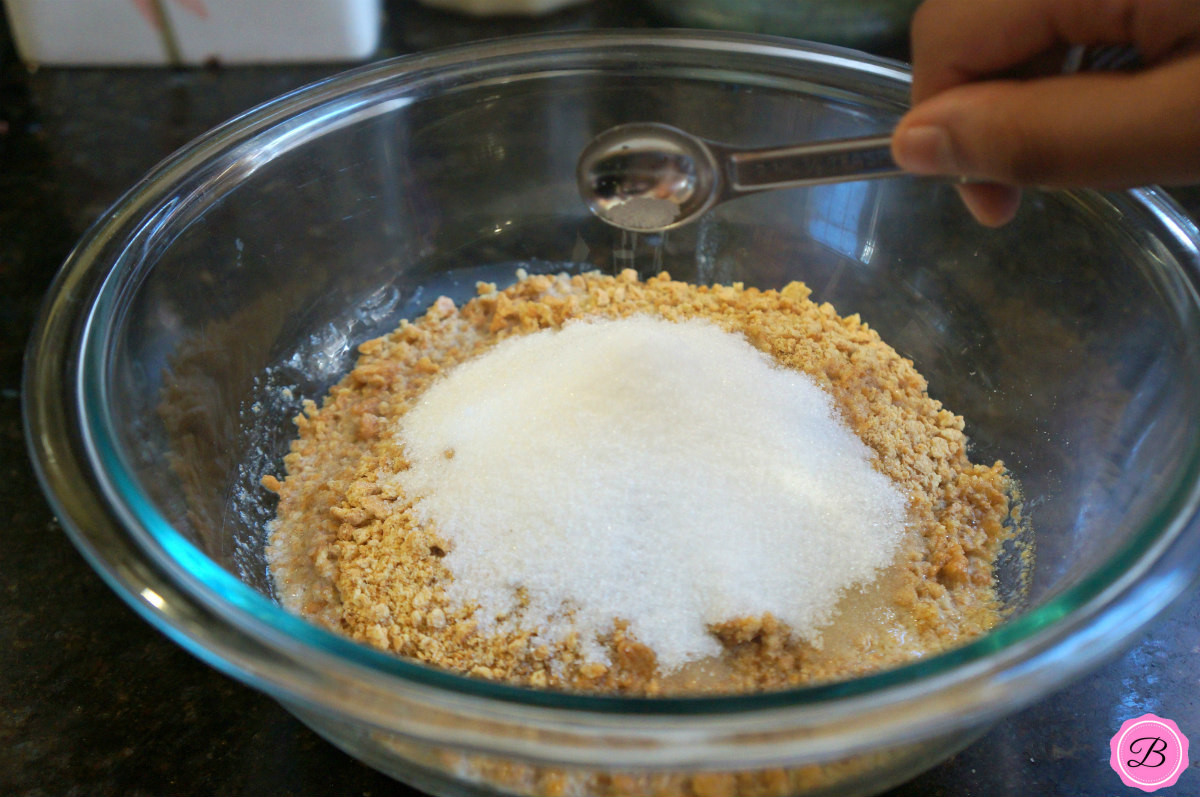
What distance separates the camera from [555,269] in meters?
1.13

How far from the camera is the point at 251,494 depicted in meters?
0.87

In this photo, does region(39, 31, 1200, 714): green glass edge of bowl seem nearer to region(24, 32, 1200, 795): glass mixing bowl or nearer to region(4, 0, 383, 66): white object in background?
region(24, 32, 1200, 795): glass mixing bowl

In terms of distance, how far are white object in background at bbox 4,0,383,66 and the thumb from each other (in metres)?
1.16

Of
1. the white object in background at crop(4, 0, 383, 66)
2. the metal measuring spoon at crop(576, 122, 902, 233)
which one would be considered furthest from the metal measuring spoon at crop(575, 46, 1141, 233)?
the white object in background at crop(4, 0, 383, 66)

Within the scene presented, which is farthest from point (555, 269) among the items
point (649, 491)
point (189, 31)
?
point (189, 31)

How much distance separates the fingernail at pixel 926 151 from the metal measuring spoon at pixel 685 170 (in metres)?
0.06

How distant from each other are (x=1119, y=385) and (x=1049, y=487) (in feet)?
0.36

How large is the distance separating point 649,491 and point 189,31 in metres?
1.22

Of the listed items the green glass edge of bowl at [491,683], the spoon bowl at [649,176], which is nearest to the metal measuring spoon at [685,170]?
the spoon bowl at [649,176]

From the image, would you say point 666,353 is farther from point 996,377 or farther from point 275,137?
point 275,137

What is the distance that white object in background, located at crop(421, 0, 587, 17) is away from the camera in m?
1.62

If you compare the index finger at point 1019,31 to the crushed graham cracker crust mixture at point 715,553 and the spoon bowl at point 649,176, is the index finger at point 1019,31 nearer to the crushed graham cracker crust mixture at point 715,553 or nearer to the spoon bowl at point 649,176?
the spoon bowl at point 649,176

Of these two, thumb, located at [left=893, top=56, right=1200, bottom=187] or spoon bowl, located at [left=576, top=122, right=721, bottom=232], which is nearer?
thumb, located at [left=893, top=56, right=1200, bottom=187]

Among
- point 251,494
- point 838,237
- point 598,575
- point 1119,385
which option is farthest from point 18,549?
point 1119,385
